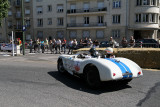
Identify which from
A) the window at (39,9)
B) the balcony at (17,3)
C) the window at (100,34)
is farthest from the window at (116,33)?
the balcony at (17,3)

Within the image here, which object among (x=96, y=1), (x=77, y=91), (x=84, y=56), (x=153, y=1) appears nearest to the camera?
(x=77, y=91)

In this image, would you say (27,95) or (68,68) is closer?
(27,95)

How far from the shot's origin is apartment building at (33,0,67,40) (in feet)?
121

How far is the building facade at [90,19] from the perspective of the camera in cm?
3073

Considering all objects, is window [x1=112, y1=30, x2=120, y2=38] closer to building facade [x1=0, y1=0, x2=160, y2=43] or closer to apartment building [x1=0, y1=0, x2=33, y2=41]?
building facade [x1=0, y1=0, x2=160, y2=43]

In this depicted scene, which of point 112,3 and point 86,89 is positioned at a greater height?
point 112,3

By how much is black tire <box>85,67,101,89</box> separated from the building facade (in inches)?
924

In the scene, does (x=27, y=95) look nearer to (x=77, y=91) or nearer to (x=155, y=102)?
(x=77, y=91)

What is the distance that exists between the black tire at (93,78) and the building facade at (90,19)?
77.0 ft

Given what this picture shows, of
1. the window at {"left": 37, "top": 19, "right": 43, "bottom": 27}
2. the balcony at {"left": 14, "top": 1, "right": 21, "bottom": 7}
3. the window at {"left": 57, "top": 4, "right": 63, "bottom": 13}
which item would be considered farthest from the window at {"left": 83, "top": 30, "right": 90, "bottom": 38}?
the balcony at {"left": 14, "top": 1, "right": 21, "bottom": 7}

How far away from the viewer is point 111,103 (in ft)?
13.9

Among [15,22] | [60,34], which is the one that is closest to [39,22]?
[60,34]

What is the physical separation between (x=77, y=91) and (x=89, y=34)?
99.0ft

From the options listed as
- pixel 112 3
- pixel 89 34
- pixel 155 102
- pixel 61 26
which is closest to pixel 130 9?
pixel 112 3
